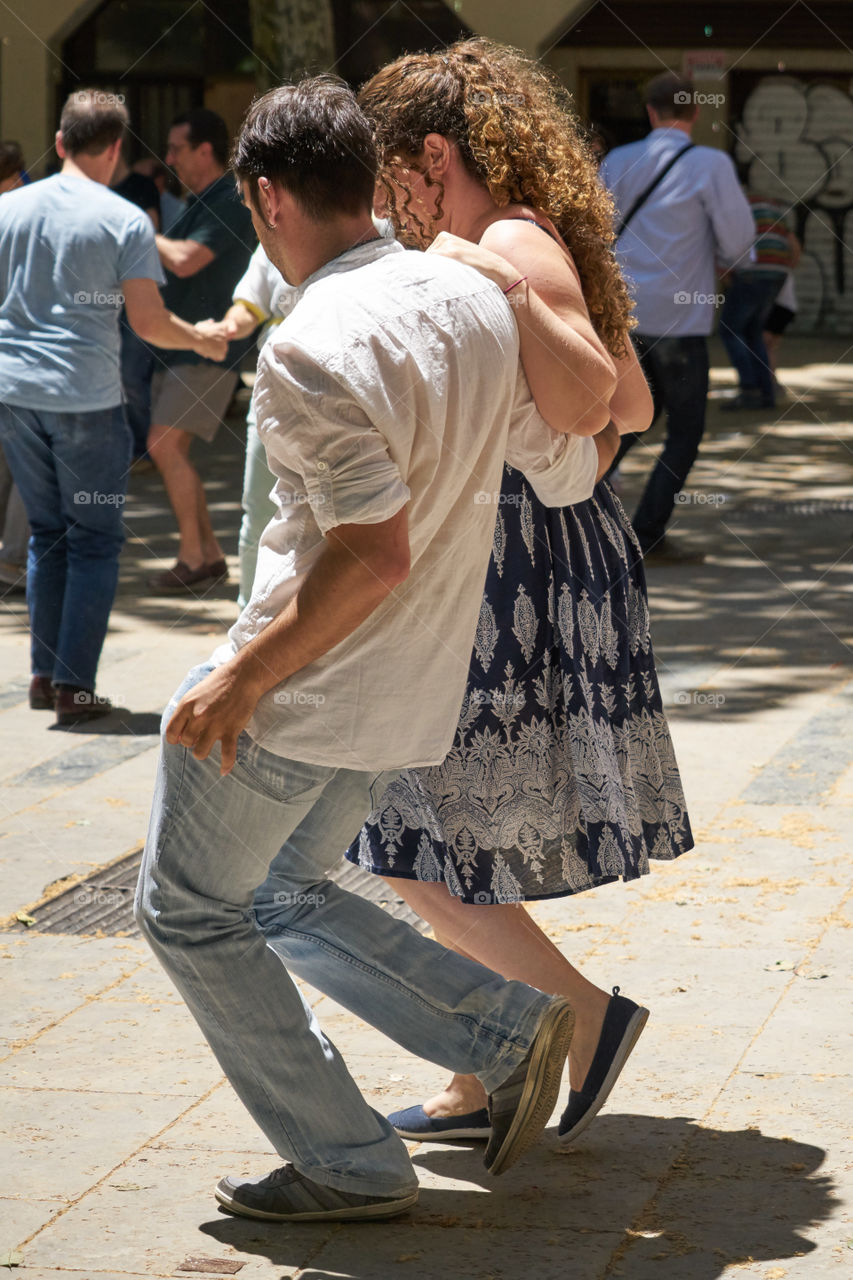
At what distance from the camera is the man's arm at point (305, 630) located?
93.6 inches

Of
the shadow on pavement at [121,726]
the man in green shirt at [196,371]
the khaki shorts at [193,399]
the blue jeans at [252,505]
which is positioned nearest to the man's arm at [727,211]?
the man in green shirt at [196,371]

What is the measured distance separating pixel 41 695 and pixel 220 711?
13.1 feet

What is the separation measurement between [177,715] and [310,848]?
38cm

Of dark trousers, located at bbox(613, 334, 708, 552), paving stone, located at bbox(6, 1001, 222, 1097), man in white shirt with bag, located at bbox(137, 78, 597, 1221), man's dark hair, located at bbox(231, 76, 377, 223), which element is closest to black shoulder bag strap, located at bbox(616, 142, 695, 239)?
dark trousers, located at bbox(613, 334, 708, 552)

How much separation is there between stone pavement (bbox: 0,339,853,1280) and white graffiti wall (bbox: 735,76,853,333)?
46.3 ft

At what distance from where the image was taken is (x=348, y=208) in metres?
2.50

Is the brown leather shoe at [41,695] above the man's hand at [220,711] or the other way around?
the other way around

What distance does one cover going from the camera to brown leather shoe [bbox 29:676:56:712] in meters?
6.29

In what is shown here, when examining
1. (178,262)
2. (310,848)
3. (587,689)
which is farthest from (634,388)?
(178,262)

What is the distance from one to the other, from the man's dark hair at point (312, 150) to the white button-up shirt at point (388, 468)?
94 millimetres

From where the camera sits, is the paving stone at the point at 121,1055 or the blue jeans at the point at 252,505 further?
the blue jeans at the point at 252,505

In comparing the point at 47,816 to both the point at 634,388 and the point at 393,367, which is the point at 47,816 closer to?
the point at 634,388

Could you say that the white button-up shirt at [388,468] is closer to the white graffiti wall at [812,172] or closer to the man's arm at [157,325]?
the man's arm at [157,325]

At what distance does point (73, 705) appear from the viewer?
6.07m
